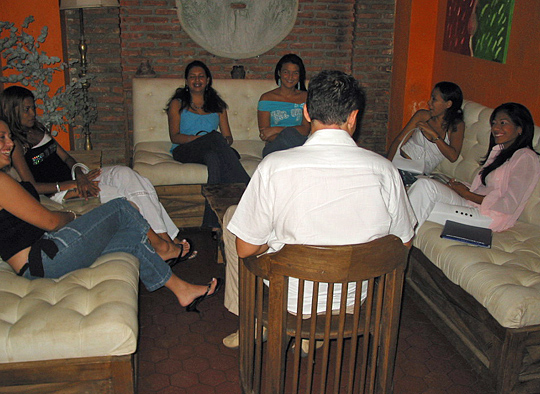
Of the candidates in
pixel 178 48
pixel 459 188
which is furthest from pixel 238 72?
pixel 459 188

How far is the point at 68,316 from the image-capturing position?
1.95 m

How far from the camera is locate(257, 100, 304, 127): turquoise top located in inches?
170

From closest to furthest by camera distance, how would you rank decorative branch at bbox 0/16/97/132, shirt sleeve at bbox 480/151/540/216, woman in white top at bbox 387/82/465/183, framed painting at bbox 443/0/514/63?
shirt sleeve at bbox 480/151/540/216, woman in white top at bbox 387/82/465/183, framed painting at bbox 443/0/514/63, decorative branch at bbox 0/16/97/132

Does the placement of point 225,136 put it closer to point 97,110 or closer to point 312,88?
point 97,110

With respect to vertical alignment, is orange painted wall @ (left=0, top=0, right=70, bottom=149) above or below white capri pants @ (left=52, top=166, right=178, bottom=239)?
above

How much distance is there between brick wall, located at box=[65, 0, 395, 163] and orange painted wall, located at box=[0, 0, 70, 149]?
1.70ft

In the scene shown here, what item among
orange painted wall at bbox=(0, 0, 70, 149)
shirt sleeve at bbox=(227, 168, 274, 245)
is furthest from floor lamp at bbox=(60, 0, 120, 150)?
shirt sleeve at bbox=(227, 168, 274, 245)

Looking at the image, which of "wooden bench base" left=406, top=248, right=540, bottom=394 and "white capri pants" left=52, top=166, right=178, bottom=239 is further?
"white capri pants" left=52, top=166, right=178, bottom=239

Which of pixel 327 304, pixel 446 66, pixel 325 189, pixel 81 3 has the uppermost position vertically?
pixel 81 3

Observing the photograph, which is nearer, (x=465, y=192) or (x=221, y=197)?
(x=221, y=197)

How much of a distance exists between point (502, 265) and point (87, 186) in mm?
2355

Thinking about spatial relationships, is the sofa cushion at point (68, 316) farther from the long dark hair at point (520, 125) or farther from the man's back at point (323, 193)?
the long dark hair at point (520, 125)

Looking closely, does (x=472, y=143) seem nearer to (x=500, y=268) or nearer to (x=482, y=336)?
(x=500, y=268)

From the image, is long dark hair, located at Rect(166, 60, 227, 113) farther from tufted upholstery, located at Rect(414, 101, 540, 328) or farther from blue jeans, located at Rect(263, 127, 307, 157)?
tufted upholstery, located at Rect(414, 101, 540, 328)
